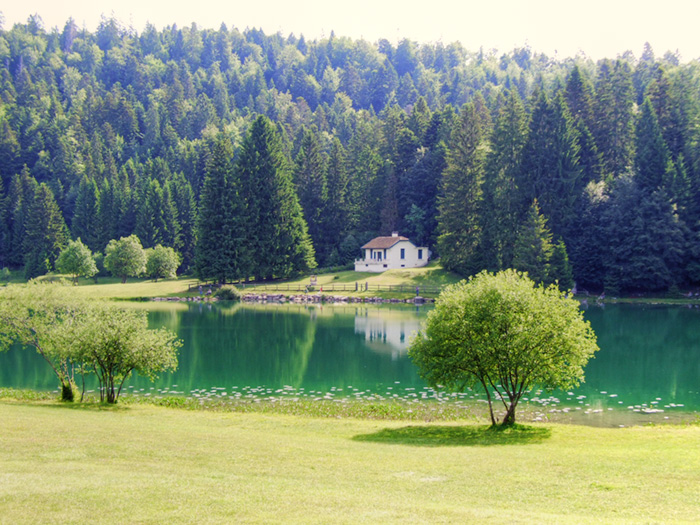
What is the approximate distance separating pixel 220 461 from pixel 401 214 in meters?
77.2

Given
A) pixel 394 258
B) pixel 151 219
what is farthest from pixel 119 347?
pixel 151 219

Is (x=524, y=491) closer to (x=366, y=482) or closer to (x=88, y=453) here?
(x=366, y=482)

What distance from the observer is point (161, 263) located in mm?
81938

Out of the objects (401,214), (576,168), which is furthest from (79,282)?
(576,168)

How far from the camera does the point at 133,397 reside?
2633cm

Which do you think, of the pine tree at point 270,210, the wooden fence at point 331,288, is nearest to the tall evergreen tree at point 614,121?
the wooden fence at point 331,288

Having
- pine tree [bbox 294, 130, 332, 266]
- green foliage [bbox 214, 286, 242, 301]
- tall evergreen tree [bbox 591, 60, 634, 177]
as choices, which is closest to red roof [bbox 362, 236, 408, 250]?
pine tree [bbox 294, 130, 332, 266]

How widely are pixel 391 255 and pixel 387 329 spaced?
112 feet

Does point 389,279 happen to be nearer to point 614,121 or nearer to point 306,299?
point 306,299

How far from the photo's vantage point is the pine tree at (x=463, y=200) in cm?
7200

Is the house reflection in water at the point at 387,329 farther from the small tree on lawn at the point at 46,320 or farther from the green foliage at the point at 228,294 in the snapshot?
the green foliage at the point at 228,294

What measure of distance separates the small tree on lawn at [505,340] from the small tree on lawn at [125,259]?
6862cm

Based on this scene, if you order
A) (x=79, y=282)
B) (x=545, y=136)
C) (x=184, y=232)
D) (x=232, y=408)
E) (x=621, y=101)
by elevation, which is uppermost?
(x=621, y=101)

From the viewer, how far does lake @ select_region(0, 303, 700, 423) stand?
87.8 ft
